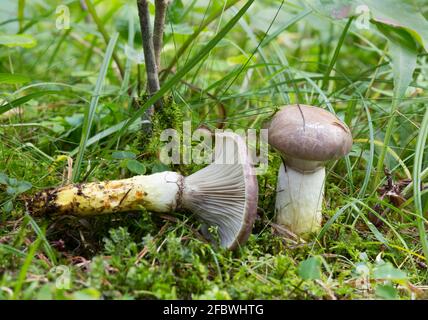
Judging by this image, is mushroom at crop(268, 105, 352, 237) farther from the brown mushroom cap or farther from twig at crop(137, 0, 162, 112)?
twig at crop(137, 0, 162, 112)

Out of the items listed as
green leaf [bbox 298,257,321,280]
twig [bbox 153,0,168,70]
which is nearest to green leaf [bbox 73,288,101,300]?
green leaf [bbox 298,257,321,280]

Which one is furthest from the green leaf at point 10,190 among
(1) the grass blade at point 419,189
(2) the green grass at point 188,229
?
(1) the grass blade at point 419,189

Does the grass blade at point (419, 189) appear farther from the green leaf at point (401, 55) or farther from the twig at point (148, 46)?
the twig at point (148, 46)

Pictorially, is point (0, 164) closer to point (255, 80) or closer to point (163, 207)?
point (163, 207)

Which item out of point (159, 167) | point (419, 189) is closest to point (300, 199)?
point (419, 189)

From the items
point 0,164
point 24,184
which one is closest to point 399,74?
point 24,184

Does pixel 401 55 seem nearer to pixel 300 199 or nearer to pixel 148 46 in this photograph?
pixel 300 199
